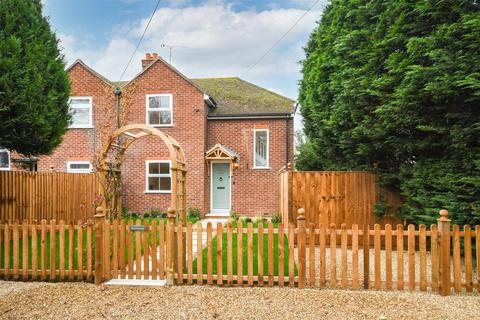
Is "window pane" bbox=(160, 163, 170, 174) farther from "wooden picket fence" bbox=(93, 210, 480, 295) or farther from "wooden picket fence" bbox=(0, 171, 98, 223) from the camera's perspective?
"wooden picket fence" bbox=(93, 210, 480, 295)

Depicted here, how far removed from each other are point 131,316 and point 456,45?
6394 mm

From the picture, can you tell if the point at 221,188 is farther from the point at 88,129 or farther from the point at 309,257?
the point at 309,257

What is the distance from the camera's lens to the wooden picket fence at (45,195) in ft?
32.0

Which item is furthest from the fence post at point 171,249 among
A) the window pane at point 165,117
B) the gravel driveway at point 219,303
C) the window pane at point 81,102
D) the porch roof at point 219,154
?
the window pane at point 81,102

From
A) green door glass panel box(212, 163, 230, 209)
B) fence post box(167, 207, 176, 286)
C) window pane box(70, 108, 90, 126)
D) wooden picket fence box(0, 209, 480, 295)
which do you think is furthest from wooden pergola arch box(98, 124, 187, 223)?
window pane box(70, 108, 90, 126)

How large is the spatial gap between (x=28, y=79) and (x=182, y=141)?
8593 millimetres

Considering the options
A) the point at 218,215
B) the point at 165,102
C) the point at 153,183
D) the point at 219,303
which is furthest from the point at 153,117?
the point at 219,303

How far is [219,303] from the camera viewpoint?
4.84 meters

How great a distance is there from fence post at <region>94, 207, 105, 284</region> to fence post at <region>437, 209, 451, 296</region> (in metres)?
5.28

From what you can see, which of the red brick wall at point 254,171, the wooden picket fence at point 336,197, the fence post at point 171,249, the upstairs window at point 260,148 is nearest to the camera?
the fence post at point 171,249

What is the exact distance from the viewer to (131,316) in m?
4.43

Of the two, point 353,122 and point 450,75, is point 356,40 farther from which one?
point 450,75

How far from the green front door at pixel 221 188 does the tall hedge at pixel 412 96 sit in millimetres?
6936

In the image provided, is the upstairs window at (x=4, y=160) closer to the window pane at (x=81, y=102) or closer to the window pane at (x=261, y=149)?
the window pane at (x=81, y=102)
